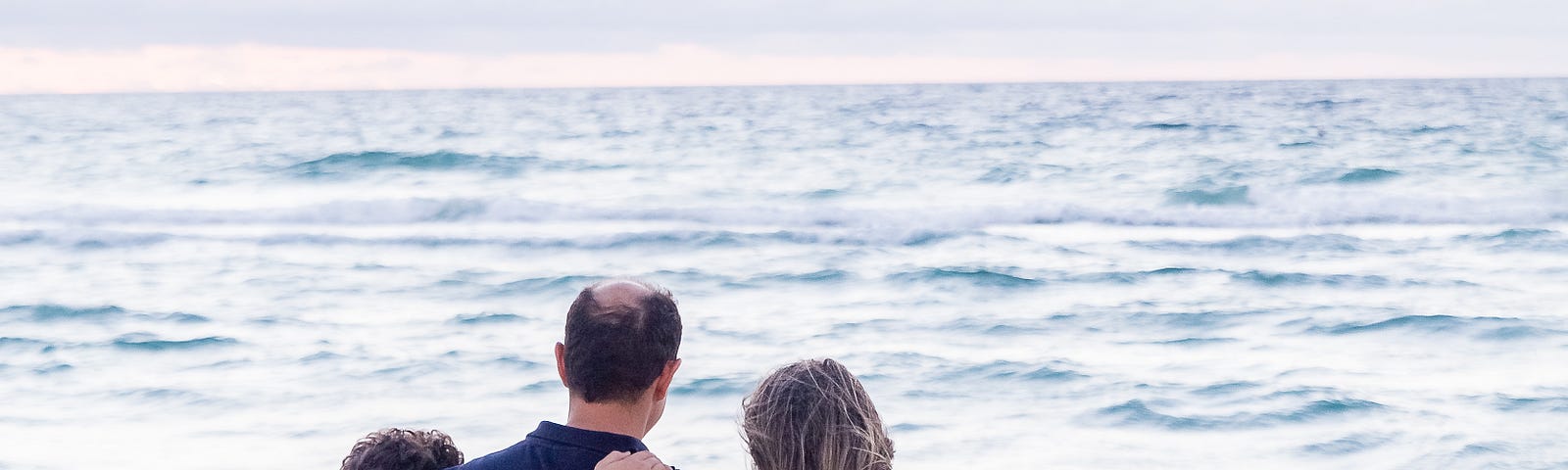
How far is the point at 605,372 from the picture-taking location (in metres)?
2.31

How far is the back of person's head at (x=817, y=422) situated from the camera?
2645mm

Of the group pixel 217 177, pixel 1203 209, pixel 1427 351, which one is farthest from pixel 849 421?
pixel 217 177

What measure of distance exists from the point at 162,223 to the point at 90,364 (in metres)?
12.4

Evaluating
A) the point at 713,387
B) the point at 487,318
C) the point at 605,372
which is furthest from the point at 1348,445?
the point at 487,318

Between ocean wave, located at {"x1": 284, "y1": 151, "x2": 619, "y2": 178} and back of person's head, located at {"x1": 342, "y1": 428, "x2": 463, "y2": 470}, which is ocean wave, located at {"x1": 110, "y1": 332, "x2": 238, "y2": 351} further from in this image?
ocean wave, located at {"x1": 284, "y1": 151, "x2": 619, "y2": 178}

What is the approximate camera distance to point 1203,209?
2109cm

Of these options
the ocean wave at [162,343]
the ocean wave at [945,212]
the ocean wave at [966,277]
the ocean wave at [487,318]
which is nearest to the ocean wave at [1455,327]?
the ocean wave at [966,277]

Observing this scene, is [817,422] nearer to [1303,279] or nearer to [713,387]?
[713,387]

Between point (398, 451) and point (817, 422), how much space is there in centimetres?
83

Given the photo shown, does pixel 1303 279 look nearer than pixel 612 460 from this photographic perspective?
No

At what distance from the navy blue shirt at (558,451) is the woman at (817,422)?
43 cm

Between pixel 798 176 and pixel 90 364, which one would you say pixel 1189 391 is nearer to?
pixel 90 364

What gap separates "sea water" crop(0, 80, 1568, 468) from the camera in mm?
7895

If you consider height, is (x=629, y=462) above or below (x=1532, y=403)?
above
